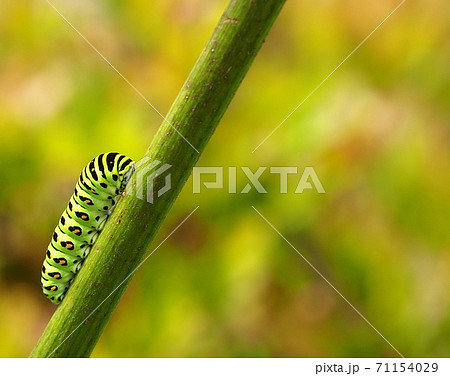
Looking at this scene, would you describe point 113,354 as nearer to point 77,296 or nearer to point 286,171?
point 286,171

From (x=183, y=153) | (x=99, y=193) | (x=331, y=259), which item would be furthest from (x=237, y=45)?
(x=331, y=259)
